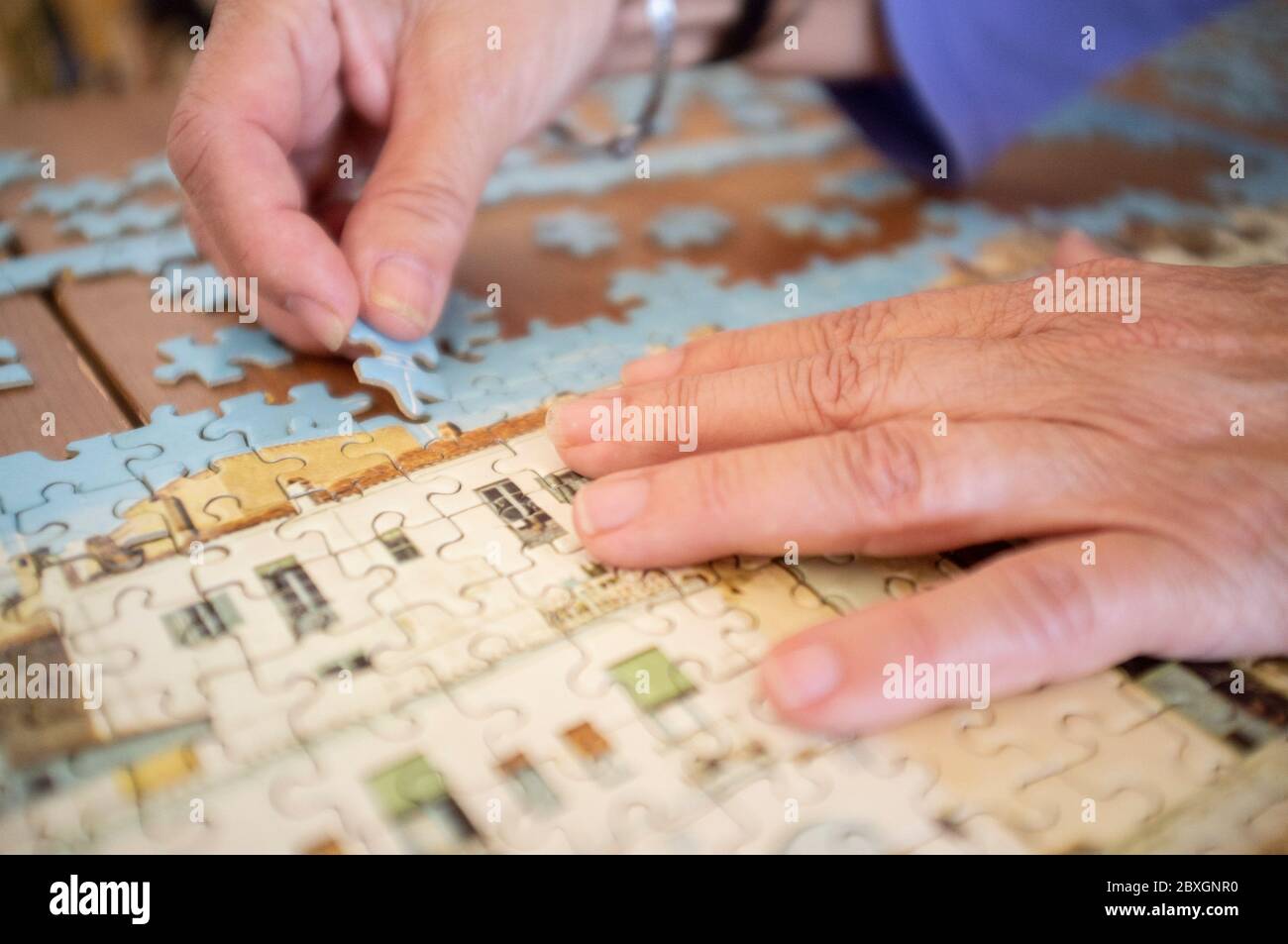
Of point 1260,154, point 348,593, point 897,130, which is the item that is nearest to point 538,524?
point 348,593

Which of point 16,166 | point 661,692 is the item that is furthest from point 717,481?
point 16,166

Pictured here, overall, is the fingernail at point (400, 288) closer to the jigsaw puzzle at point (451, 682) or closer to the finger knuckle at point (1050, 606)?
the jigsaw puzzle at point (451, 682)

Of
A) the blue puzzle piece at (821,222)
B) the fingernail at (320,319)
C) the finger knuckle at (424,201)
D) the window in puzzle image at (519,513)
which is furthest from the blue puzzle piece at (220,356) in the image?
the blue puzzle piece at (821,222)

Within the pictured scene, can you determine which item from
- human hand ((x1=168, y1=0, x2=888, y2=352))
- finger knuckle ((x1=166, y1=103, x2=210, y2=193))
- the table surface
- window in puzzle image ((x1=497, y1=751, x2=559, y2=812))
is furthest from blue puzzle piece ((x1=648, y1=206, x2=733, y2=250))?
window in puzzle image ((x1=497, y1=751, x2=559, y2=812))

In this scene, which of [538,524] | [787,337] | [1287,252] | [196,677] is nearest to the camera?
[196,677]

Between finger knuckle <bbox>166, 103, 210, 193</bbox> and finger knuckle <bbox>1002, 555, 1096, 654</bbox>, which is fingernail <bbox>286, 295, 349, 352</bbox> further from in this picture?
finger knuckle <bbox>1002, 555, 1096, 654</bbox>
